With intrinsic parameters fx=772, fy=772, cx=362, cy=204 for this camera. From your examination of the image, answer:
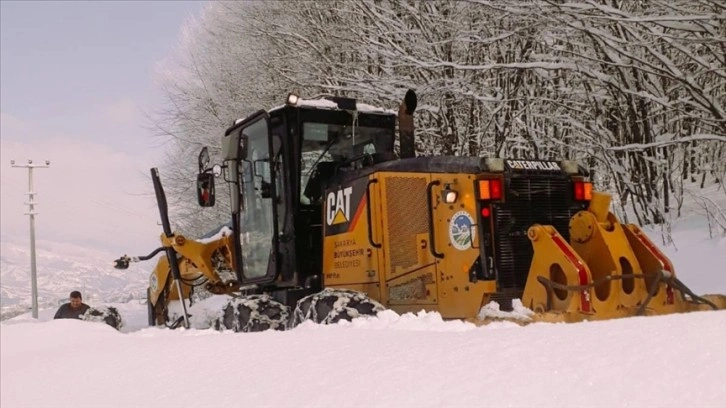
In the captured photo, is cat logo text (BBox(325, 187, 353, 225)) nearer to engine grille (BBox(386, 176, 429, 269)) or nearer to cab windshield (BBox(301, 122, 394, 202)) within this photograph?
cab windshield (BBox(301, 122, 394, 202))

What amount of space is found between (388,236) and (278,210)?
1.42 m

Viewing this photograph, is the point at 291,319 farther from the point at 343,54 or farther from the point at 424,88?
the point at 343,54

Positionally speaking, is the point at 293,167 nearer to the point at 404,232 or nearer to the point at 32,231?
the point at 404,232

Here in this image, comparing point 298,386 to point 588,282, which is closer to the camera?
point 298,386

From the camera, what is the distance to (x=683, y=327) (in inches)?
144

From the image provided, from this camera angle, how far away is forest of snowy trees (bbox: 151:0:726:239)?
29.1 feet

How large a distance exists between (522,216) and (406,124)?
6.46 ft

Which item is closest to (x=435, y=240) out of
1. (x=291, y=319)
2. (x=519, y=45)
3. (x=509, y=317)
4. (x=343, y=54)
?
(x=509, y=317)

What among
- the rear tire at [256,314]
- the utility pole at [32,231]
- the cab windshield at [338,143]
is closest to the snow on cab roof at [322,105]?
the cab windshield at [338,143]

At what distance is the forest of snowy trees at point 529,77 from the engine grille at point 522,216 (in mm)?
2385

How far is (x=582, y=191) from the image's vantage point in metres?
6.55

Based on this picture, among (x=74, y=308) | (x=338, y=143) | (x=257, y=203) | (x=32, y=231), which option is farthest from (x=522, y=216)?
(x=32, y=231)

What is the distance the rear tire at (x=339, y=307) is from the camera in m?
6.02

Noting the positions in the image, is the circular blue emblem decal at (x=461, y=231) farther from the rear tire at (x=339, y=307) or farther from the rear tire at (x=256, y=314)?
the rear tire at (x=256, y=314)
